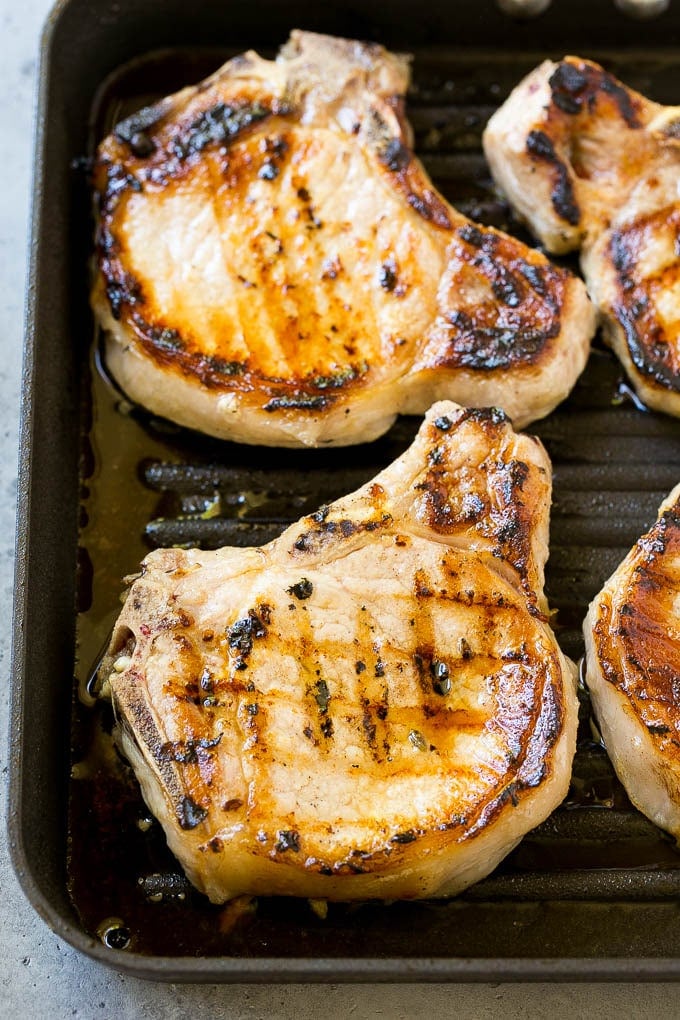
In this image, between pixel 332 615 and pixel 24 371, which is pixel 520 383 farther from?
pixel 24 371

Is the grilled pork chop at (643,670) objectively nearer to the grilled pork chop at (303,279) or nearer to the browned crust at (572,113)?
the grilled pork chop at (303,279)


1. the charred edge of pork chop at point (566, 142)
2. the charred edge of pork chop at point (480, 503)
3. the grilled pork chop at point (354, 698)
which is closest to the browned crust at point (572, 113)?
the charred edge of pork chop at point (566, 142)

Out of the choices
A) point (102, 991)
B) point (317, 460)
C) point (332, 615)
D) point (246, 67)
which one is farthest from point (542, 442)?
point (102, 991)

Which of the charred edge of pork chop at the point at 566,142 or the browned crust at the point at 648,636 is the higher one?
the charred edge of pork chop at the point at 566,142

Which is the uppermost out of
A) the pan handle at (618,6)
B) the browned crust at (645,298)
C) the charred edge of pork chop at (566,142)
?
the pan handle at (618,6)

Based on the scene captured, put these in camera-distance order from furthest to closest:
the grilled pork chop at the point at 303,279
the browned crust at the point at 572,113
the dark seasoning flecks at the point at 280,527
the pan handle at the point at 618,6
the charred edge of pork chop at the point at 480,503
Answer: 1. the pan handle at the point at 618,6
2. the browned crust at the point at 572,113
3. the grilled pork chop at the point at 303,279
4. the charred edge of pork chop at the point at 480,503
5. the dark seasoning flecks at the point at 280,527

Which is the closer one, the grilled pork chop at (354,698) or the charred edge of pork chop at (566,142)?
the grilled pork chop at (354,698)

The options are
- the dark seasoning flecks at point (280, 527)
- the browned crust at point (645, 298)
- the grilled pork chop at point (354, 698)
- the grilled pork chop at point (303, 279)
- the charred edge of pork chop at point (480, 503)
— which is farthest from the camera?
the browned crust at point (645, 298)
